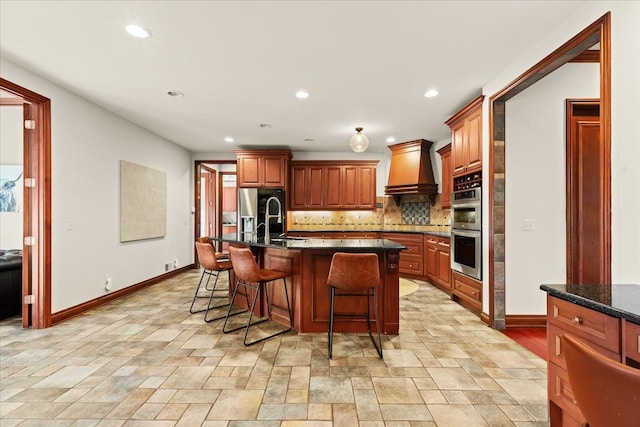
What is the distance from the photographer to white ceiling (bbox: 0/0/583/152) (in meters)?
2.07

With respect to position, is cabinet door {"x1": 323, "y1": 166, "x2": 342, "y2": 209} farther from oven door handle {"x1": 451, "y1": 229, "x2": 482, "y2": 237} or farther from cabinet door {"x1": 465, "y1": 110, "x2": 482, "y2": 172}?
cabinet door {"x1": 465, "y1": 110, "x2": 482, "y2": 172}

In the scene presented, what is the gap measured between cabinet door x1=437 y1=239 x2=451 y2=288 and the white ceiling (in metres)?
2.02

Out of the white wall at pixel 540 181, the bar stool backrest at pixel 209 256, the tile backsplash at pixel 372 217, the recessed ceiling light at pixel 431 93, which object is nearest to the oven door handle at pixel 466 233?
the white wall at pixel 540 181

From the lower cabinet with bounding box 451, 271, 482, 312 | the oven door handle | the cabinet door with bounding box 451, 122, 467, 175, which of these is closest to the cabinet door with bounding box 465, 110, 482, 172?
the cabinet door with bounding box 451, 122, 467, 175

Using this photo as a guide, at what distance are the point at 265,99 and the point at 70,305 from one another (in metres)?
3.36

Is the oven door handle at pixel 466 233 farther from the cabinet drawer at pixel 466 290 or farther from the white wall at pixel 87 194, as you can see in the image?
the white wall at pixel 87 194

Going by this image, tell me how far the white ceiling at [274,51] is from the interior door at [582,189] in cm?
106

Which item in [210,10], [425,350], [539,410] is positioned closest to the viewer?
[539,410]

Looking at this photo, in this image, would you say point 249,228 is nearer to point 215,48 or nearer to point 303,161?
point 303,161

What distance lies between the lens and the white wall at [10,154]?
14.2 feet

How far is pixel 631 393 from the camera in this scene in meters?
0.76

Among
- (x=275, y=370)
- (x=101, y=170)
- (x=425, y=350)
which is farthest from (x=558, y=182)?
(x=101, y=170)

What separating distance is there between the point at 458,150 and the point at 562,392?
10.3 feet

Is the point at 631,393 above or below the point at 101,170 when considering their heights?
below
